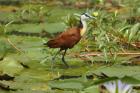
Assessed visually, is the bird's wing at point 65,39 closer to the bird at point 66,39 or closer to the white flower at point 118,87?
the bird at point 66,39

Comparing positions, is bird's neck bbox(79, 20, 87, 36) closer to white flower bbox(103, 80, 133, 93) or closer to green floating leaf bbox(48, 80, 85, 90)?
green floating leaf bbox(48, 80, 85, 90)

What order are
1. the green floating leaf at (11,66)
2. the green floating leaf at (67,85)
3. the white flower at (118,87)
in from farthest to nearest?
the green floating leaf at (11,66)
the green floating leaf at (67,85)
the white flower at (118,87)

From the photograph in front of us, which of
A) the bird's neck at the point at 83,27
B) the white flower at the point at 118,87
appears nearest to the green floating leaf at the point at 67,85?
the bird's neck at the point at 83,27

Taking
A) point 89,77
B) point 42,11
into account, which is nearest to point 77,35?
point 89,77

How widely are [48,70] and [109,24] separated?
129cm

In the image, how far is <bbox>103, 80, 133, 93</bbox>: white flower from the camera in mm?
1751

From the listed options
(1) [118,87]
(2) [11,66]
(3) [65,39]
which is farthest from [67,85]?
(1) [118,87]

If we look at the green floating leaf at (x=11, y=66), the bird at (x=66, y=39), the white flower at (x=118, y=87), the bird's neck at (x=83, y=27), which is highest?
the white flower at (x=118, y=87)

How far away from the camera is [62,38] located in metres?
5.77

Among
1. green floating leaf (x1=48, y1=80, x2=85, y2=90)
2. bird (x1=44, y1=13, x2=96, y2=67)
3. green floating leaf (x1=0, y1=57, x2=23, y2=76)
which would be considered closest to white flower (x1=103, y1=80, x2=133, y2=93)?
green floating leaf (x1=48, y1=80, x2=85, y2=90)

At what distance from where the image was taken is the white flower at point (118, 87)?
1751mm

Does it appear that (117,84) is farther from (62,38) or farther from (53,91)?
(62,38)

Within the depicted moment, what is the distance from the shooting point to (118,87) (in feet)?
5.80

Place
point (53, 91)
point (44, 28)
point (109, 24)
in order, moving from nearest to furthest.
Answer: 1. point (53, 91)
2. point (109, 24)
3. point (44, 28)
